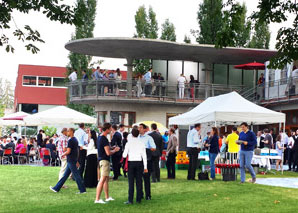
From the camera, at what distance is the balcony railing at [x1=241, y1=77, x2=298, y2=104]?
111ft

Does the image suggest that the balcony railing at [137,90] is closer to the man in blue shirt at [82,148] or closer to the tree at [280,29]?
the man in blue shirt at [82,148]

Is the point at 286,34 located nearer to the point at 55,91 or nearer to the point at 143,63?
the point at 143,63

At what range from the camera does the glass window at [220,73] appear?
43.9 meters

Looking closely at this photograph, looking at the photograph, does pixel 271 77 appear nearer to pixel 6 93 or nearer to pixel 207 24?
pixel 207 24

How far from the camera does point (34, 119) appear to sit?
2941cm

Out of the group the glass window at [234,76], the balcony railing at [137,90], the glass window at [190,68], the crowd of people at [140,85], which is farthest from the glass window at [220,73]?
the crowd of people at [140,85]

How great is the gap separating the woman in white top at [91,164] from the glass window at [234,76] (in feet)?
92.5

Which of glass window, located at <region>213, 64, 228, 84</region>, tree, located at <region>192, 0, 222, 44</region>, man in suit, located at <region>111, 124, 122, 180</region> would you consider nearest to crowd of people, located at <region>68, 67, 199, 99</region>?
glass window, located at <region>213, 64, 228, 84</region>

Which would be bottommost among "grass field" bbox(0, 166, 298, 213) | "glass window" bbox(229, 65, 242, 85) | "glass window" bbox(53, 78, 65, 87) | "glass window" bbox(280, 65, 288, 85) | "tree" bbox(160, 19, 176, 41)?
"grass field" bbox(0, 166, 298, 213)

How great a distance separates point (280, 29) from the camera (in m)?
13.8

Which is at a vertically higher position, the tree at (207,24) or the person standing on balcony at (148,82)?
the tree at (207,24)

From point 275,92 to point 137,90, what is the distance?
8918mm

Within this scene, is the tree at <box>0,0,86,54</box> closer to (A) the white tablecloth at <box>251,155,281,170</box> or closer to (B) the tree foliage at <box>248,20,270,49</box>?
(A) the white tablecloth at <box>251,155,281,170</box>

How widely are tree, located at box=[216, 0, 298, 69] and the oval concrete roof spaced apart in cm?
2276
